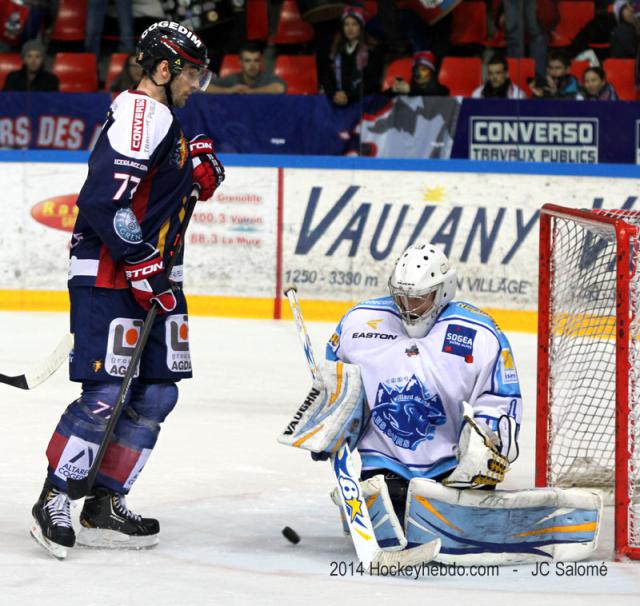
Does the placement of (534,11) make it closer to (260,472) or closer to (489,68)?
Result: (489,68)

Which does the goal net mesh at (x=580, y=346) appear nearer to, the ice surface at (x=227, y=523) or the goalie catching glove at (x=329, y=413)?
the ice surface at (x=227, y=523)

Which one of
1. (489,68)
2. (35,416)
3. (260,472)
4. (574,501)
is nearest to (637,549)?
(574,501)

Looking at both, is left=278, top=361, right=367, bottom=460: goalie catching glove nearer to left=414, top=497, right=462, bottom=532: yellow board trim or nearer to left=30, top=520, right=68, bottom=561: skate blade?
left=414, top=497, right=462, bottom=532: yellow board trim

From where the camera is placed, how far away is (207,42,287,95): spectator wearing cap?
30.3 feet

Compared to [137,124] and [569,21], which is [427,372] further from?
[569,21]

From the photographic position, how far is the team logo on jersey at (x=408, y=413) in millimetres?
4090

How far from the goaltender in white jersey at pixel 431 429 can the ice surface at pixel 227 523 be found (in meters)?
0.13

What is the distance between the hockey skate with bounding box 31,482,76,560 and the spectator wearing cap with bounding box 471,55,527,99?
5311 millimetres

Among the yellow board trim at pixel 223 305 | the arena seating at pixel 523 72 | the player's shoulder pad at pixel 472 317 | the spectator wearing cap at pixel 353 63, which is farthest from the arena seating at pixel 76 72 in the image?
the player's shoulder pad at pixel 472 317

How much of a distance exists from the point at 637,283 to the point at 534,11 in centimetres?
495

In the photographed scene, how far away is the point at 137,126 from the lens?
403cm

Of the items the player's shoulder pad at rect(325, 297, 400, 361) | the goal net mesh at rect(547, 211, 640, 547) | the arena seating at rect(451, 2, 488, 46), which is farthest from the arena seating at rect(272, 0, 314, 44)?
the player's shoulder pad at rect(325, 297, 400, 361)

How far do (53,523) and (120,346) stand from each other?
50cm

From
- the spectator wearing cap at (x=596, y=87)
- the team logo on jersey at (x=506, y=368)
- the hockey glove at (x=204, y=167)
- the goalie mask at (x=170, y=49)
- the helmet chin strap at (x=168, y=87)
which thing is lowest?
the team logo on jersey at (x=506, y=368)
